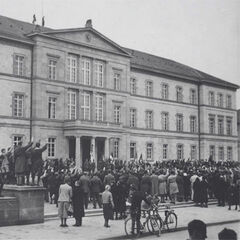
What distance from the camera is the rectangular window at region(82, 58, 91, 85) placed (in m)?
43.1

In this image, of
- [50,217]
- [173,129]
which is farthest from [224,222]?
Answer: [173,129]

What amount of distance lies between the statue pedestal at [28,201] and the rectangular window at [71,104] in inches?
1000

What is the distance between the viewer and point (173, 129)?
54.1 meters

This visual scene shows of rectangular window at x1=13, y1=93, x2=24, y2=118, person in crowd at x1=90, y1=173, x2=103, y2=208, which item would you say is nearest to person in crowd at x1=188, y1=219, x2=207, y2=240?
person in crowd at x1=90, y1=173, x2=103, y2=208

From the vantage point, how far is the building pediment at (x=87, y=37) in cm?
4066

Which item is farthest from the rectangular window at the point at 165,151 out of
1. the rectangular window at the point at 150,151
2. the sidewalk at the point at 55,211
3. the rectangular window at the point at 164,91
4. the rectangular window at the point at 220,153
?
the sidewalk at the point at 55,211

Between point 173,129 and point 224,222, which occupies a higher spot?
point 173,129

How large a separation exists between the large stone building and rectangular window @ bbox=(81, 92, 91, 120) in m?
0.10

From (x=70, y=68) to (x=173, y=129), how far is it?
17.4 metres

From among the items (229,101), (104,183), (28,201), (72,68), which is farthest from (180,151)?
(28,201)

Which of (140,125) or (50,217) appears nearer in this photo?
(50,217)

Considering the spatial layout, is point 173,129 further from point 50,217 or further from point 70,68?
point 50,217

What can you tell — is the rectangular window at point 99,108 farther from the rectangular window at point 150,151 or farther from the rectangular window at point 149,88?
the rectangular window at point 150,151

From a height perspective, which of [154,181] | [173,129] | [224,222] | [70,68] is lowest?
[224,222]
